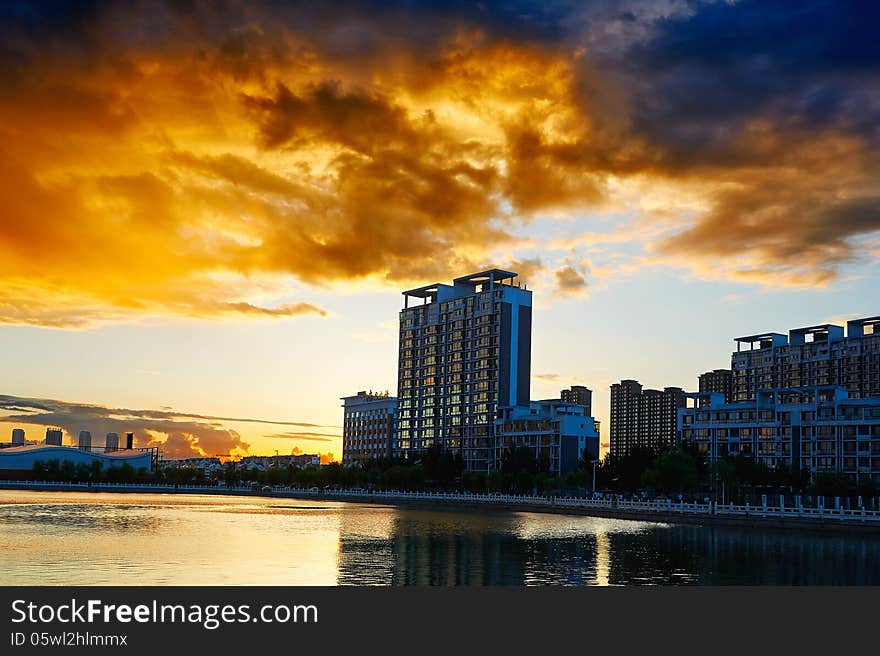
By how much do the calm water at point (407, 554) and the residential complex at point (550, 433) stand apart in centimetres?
8686

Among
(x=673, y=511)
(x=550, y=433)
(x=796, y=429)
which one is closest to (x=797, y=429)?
(x=796, y=429)

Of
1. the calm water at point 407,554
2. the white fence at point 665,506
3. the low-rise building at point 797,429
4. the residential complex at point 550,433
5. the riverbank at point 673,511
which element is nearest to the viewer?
the calm water at point 407,554

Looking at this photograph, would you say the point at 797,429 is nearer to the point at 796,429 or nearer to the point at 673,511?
the point at 796,429

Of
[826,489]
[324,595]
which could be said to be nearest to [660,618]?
[324,595]

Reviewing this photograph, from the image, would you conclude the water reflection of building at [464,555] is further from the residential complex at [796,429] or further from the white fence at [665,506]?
the residential complex at [796,429]

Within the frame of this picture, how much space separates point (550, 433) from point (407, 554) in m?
125

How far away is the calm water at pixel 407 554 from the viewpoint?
48125 mm

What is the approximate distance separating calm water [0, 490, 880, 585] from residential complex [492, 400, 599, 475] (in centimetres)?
8686

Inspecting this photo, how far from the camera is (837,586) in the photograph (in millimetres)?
46969

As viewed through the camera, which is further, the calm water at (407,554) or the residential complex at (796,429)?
the residential complex at (796,429)

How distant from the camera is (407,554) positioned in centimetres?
6003

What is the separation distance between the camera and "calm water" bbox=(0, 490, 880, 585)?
48125 millimetres

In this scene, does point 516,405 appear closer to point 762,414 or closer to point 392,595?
point 762,414

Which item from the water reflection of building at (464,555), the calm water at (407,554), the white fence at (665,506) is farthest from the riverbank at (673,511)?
the water reflection of building at (464,555)
